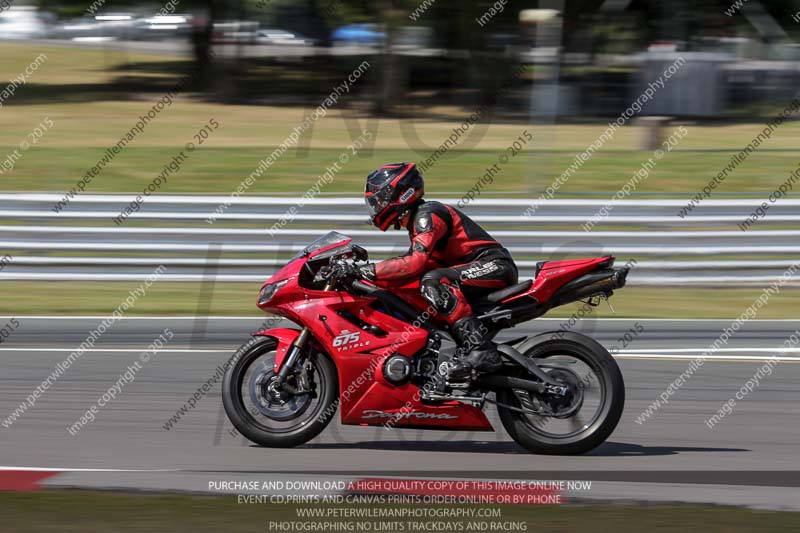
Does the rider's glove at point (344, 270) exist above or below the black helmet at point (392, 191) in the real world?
below

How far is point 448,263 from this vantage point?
21.2 ft

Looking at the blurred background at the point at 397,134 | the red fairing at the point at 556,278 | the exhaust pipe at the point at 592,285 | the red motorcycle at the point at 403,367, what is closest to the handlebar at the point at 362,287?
the red motorcycle at the point at 403,367

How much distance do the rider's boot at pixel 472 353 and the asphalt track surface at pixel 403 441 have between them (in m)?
0.53

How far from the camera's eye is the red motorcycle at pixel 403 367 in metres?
6.21

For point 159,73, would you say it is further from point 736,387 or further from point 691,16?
point 736,387

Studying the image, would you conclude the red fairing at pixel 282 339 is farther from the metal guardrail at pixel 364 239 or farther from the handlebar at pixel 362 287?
the metal guardrail at pixel 364 239

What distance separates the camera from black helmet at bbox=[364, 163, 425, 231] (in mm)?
6305

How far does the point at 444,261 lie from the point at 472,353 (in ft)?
2.00

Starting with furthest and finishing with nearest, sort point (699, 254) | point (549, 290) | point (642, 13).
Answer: point (642, 13)
point (699, 254)
point (549, 290)

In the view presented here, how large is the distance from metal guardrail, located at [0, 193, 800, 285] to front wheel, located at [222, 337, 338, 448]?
19.4 feet

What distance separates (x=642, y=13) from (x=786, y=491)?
31.6 meters

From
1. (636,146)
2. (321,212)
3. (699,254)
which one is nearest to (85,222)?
(321,212)

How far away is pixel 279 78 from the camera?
103 ft

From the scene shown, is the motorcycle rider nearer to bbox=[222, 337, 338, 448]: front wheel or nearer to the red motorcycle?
the red motorcycle
